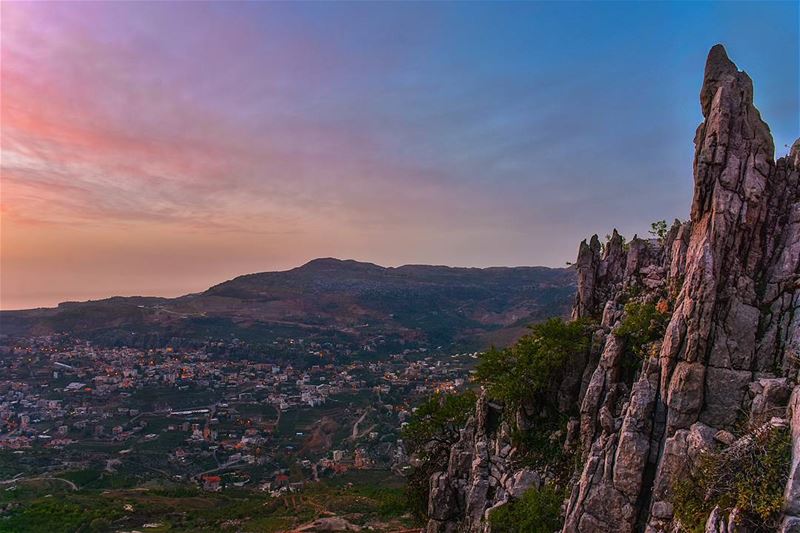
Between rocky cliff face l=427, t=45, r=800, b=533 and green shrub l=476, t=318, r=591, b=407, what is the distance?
92.4 inches

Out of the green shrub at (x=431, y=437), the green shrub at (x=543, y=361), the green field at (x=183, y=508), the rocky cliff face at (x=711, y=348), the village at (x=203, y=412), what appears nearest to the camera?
the rocky cliff face at (x=711, y=348)

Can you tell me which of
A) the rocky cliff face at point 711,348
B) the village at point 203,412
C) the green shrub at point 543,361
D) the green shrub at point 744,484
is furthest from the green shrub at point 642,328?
the village at point 203,412

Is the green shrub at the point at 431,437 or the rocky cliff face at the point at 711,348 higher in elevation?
the rocky cliff face at the point at 711,348

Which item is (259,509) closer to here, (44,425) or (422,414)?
(422,414)

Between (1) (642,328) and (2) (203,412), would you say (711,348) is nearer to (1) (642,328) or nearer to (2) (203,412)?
(1) (642,328)

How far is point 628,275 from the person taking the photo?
1070 inches

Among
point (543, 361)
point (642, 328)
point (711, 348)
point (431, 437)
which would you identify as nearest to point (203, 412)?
point (431, 437)

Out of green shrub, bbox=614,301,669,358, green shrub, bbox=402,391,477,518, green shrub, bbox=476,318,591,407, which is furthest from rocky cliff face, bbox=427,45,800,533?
green shrub, bbox=402,391,477,518

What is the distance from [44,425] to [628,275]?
11851cm

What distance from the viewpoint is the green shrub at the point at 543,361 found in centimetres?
2448

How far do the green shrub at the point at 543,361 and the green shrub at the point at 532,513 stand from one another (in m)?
4.58

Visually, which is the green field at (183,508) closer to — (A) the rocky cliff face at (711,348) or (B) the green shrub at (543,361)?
(B) the green shrub at (543,361)

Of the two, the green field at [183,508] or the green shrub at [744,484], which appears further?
the green field at [183,508]

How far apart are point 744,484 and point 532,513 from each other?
28.2 ft
